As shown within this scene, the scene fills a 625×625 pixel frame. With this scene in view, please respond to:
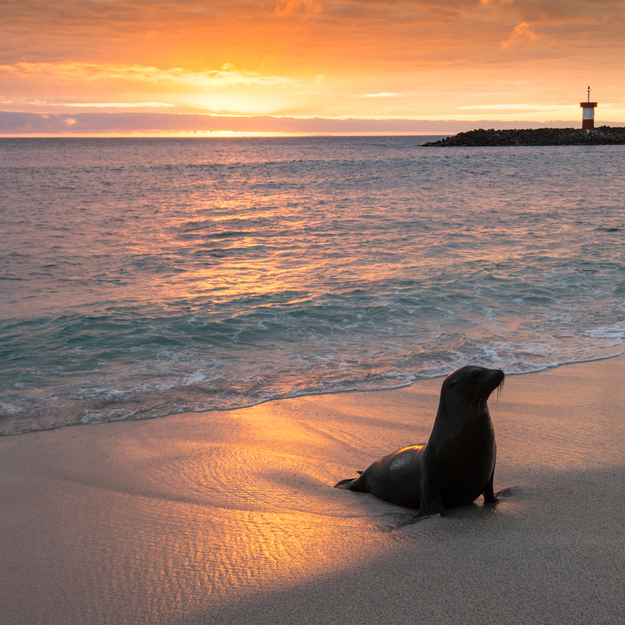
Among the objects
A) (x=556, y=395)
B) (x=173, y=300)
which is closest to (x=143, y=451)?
(x=556, y=395)

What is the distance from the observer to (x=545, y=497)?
3.44m

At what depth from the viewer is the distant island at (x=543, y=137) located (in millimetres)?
87812

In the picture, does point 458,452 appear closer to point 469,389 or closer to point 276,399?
point 469,389

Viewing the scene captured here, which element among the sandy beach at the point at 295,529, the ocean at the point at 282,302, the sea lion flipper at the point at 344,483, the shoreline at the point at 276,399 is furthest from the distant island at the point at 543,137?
the sea lion flipper at the point at 344,483

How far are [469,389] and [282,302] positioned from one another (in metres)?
7.04

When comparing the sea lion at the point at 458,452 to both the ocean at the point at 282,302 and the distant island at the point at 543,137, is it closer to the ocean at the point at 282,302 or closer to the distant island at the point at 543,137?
the ocean at the point at 282,302

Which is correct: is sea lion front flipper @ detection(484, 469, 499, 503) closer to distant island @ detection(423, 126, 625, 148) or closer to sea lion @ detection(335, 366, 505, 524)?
sea lion @ detection(335, 366, 505, 524)

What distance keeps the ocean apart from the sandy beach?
118cm

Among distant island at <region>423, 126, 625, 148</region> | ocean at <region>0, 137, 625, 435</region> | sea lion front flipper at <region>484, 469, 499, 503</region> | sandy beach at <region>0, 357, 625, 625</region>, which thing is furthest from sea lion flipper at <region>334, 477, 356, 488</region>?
distant island at <region>423, 126, 625, 148</region>

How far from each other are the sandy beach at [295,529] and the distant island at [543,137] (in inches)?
3882

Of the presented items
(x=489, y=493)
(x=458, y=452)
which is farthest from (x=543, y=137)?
(x=458, y=452)

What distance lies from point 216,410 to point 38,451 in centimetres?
171

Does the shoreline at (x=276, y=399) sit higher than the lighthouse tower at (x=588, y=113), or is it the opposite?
the lighthouse tower at (x=588, y=113)

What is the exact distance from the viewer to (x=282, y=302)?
32.5 ft
